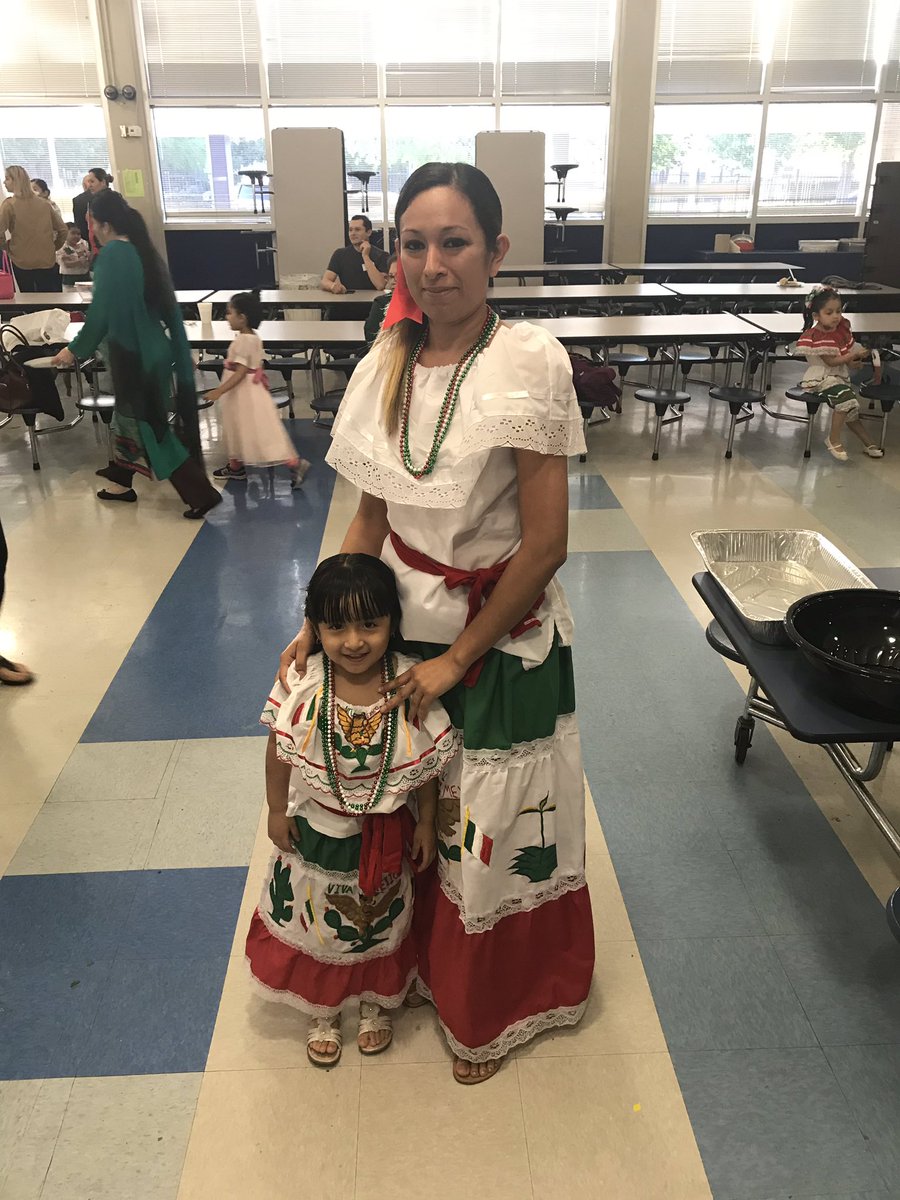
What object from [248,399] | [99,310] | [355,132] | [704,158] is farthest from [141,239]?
[704,158]

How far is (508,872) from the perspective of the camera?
1571 mm

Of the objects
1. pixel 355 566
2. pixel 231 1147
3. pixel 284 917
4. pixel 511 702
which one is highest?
pixel 355 566

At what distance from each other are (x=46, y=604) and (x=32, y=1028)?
2.18 m

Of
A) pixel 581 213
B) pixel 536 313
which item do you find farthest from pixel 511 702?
pixel 581 213

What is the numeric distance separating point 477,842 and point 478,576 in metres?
0.47

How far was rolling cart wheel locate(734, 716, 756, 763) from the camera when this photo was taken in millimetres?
2553

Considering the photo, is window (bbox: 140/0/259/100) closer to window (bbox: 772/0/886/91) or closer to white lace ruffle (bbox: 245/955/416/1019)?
window (bbox: 772/0/886/91)

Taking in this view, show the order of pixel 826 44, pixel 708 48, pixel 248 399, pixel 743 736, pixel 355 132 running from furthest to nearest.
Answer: pixel 355 132
pixel 826 44
pixel 708 48
pixel 248 399
pixel 743 736

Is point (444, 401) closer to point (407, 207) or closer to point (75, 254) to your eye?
point (407, 207)

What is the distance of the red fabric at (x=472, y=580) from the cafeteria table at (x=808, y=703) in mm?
562

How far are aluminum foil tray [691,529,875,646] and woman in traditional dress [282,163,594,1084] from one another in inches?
43.9

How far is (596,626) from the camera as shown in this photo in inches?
134

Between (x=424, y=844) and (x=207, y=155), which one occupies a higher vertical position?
(x=207, y=155)

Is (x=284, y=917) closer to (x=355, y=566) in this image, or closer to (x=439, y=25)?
(x=355, y=566)
